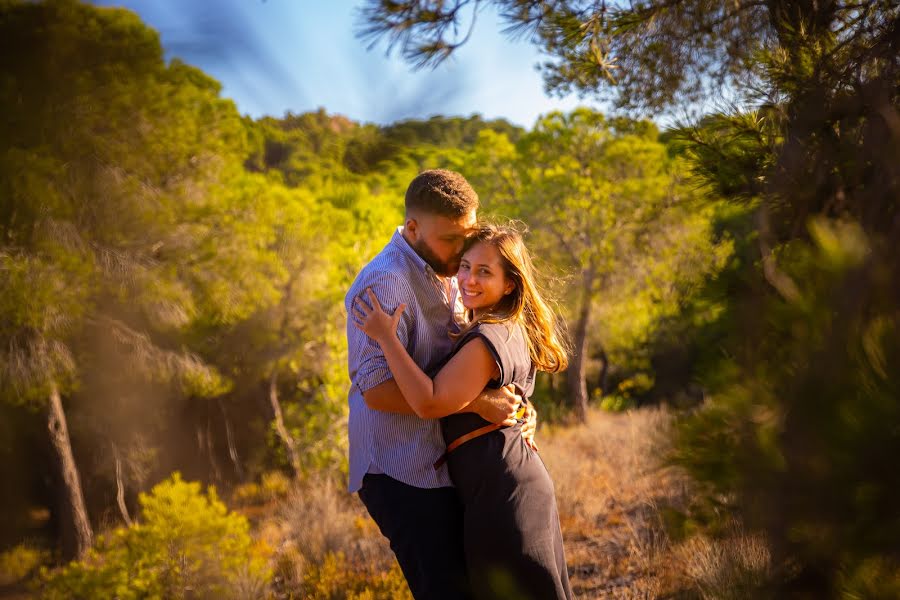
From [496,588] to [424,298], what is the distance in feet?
4.08

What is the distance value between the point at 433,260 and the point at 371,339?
406 mm

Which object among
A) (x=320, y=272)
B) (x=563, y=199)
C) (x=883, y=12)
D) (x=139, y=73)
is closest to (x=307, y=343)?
(x=320, y=272)

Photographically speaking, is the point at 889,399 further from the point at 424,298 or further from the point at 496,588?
the point at 424,298

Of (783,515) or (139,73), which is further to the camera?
(139,73)

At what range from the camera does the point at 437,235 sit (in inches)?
88.3

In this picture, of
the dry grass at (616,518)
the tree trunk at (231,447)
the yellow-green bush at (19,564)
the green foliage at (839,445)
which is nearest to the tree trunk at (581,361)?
the dry grass at (616,518)

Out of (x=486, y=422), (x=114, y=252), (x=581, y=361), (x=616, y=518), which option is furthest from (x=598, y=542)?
(x=581, y=361)

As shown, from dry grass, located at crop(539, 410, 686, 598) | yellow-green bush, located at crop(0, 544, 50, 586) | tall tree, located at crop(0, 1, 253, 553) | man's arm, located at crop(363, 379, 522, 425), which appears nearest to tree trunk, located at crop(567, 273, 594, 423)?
dry grass, located at crop(539, 410, 686, 598)

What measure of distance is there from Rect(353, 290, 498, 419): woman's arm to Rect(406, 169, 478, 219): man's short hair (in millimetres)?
393

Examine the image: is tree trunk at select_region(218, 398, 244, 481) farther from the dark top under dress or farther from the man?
the dark top under dress

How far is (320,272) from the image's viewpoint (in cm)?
1409

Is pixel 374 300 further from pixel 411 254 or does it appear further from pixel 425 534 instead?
pixel 425 534

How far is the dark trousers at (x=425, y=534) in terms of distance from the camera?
1948mm

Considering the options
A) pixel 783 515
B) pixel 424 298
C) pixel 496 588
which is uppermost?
pixel 424 298
